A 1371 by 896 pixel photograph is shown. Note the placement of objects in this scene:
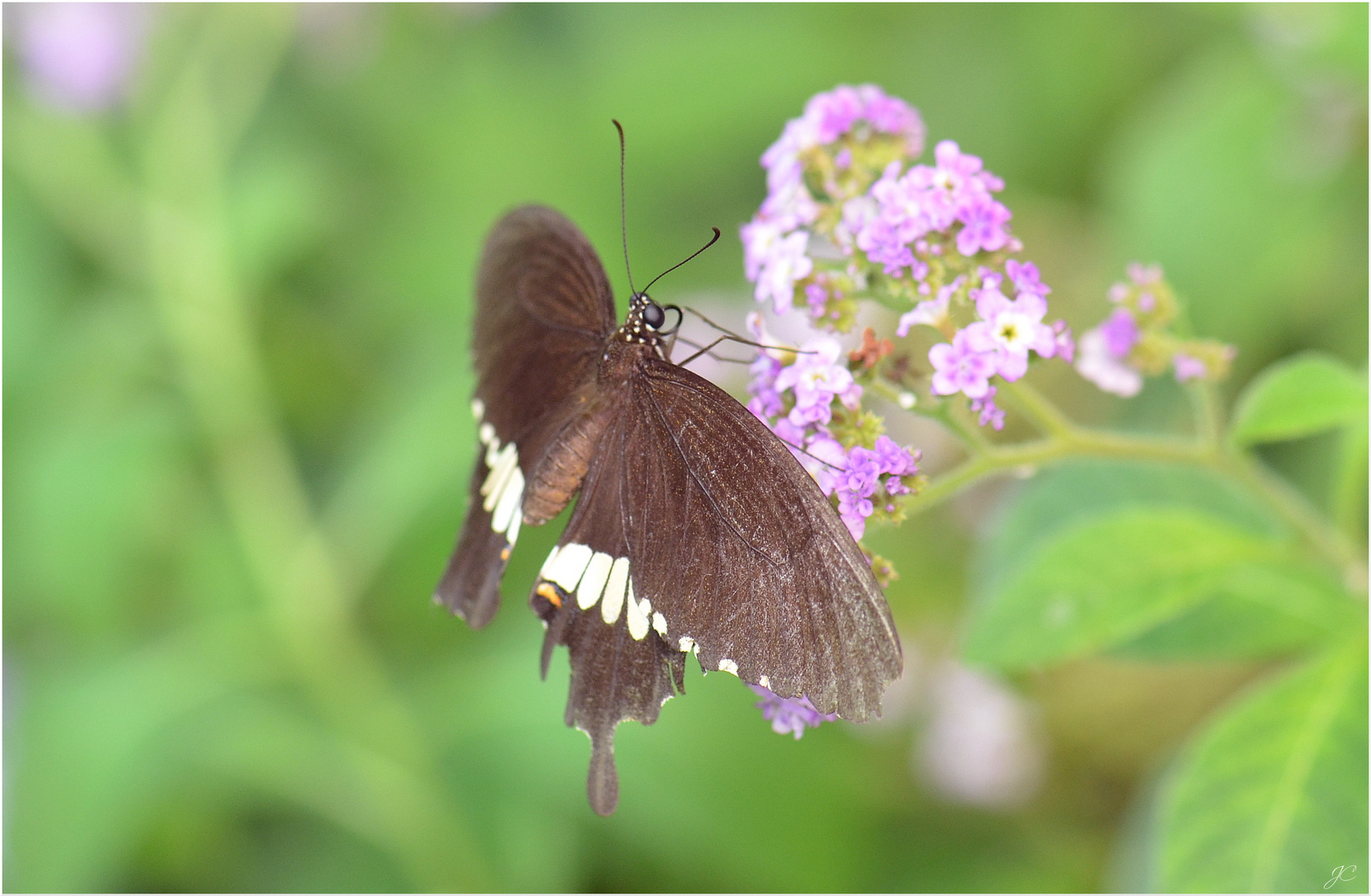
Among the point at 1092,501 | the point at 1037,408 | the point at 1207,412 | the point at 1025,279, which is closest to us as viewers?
the point at 1025,279

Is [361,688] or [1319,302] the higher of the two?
[1319,302]

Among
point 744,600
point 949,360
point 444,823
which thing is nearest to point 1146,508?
point 949,360

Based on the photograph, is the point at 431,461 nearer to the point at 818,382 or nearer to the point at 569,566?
the point at 569,566

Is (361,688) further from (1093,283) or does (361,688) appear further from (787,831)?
(1093,283)

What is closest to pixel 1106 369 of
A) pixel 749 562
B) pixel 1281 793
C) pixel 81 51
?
pixel 1281 793

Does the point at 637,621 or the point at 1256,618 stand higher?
the point at 1256,618

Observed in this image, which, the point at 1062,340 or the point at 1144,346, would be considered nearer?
the point at 1062,340

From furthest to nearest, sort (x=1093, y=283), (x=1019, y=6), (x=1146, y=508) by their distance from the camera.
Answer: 1. (x=1019, y=6)
2. (x=1093, y=283)
3. (x=1146, y=508)
